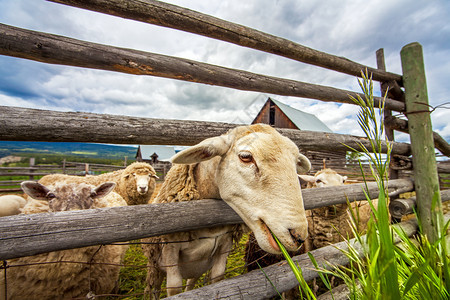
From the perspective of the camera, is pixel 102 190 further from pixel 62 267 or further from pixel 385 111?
pixel 385 111

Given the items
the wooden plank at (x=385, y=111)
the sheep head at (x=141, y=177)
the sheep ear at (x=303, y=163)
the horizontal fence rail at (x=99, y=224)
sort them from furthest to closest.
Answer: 1. the sheep head at (x=141, y=177)
2. the wooden plank at (x=385, y=111)
3. the sheep ear at (x=303, y=163)
4. the horizontal fence rail at (x=99, y=224)

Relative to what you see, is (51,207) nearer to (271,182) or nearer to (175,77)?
(175,77)

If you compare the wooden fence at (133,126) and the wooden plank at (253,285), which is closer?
the wooden fence at (133,126)

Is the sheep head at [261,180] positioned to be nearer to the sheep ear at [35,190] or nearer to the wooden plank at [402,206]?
the sheep ear at [35,190]

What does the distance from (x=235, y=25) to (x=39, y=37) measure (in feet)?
5.06

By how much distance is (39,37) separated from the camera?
1.37m

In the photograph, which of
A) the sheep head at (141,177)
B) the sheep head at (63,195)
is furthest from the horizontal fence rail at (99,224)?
the sheep head at (141,177)

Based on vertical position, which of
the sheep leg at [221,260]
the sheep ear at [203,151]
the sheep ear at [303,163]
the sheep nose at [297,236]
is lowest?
the sheep leg at [221,260]

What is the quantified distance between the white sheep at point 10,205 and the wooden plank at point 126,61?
1994 mm

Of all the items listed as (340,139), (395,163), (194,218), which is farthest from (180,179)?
(395,163)

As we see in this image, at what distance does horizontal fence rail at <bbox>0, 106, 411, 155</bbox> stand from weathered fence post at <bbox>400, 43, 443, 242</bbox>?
7.35 ft

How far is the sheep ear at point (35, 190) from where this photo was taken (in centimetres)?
197

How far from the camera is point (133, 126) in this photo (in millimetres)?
1509

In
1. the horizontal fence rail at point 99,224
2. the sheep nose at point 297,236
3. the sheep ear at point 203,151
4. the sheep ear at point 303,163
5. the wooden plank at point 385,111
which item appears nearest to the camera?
the horizontal fence rail at point 99,224
